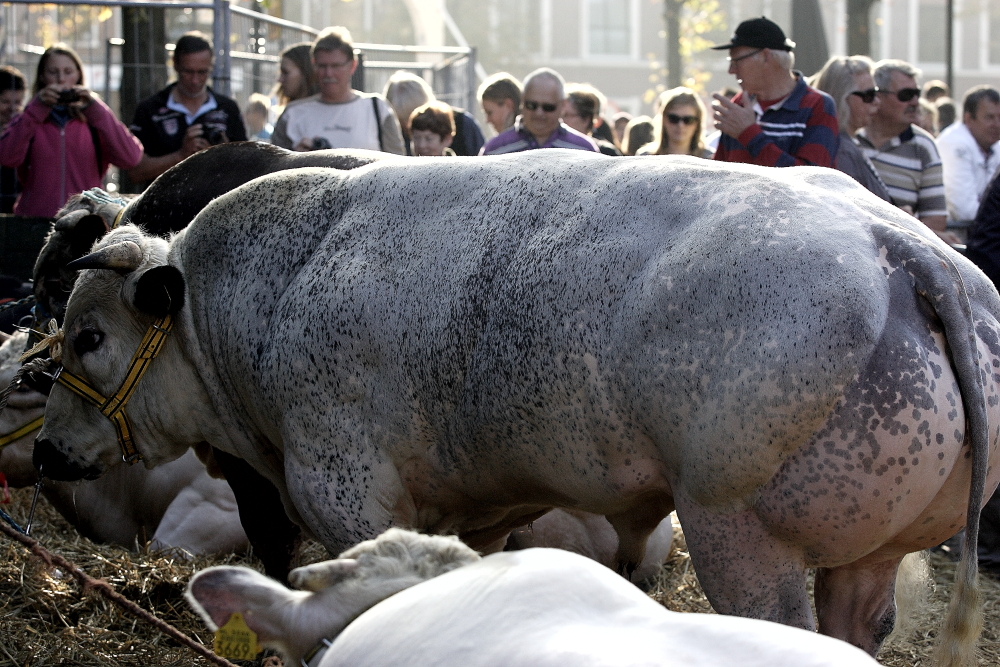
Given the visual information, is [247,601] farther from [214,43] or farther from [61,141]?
[214,43]

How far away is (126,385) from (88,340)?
19 cm

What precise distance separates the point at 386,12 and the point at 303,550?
113 ft

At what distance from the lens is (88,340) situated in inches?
147

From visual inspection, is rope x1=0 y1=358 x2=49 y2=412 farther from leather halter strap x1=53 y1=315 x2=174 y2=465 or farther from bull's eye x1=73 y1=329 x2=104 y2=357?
bull's eye x1=73 y1=329 x2=104 y2=357

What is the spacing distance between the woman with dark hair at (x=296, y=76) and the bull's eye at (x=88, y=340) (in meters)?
3.52

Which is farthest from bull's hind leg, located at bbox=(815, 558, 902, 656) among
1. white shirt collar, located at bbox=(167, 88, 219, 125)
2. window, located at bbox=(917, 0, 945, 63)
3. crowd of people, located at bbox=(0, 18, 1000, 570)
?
window, located at bbox=(917, 0, 945, 63)

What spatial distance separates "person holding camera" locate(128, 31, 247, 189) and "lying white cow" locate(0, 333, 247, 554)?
1979mm

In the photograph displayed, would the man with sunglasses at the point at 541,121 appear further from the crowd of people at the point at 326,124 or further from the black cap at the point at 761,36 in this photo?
the black cap at the point at 761,36

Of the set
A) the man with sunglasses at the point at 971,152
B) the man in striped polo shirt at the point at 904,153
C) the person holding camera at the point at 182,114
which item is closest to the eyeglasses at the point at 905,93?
the man in striped polo shirt at the point at 904,153

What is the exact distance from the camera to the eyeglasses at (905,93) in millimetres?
6242

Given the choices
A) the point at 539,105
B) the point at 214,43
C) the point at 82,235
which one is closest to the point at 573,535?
the point at 82,235

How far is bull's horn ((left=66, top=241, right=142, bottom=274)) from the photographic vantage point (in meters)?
3.54

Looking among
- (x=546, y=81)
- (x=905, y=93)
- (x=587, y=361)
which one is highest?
(x=546, y=81)

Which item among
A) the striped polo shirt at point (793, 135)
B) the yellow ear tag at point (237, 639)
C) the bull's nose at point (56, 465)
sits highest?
the striped polo shirt at point (793, 135)
